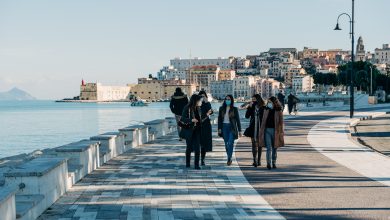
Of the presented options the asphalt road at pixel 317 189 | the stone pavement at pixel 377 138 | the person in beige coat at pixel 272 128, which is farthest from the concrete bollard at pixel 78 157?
the stone pavement at pixel 377 138

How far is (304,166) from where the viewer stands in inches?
532

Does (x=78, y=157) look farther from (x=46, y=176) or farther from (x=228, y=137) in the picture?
(x=228, y=137)

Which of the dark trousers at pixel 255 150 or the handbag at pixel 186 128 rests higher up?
the handbag at pixel 186 128

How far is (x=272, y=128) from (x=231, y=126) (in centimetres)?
107

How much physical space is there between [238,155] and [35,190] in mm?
8212

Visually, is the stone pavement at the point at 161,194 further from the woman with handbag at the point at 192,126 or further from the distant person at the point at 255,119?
the distant person at the point at 255,119

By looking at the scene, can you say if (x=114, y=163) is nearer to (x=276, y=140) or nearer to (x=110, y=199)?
(x=276, y=140)

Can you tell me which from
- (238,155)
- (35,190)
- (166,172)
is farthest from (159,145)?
(35,190)

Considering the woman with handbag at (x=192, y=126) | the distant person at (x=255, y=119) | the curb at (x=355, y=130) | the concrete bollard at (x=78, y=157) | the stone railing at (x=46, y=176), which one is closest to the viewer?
the stone railing at (x=46, y=176)

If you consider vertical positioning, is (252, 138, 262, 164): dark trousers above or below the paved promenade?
above

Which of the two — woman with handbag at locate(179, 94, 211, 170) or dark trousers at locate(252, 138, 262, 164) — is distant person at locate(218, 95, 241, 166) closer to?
dark trousers at locate(252, 138, 262, 164)

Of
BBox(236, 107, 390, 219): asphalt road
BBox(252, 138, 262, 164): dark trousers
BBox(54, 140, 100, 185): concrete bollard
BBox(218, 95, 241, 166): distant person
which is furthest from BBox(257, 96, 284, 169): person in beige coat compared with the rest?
BBox(54, 140, 100, 185): concrete bollard

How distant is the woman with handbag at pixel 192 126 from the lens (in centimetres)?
1312

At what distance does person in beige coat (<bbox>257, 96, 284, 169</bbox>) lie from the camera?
13.0 meters
